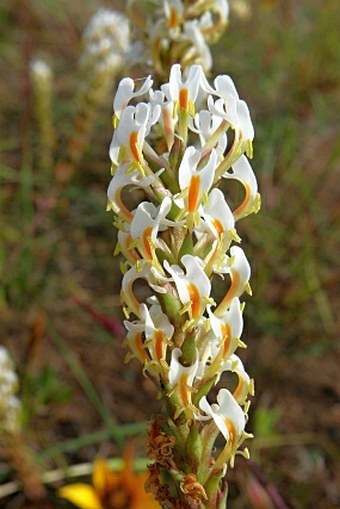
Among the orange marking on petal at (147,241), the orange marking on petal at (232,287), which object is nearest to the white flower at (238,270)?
the orange marking on petal at (232,287)

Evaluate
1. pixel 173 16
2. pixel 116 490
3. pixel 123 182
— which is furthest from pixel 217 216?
pixel 116 490

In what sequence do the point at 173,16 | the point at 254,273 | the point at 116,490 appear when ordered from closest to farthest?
1. the point at 173,16
2. the point at 116,490
3. the point at 254,273

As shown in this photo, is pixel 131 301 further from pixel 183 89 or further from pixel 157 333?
pixel 183 89

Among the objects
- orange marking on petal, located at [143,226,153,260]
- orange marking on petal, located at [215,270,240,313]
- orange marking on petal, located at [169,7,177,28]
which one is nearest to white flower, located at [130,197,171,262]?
orange marking on petal, located at [143,226,153,260]

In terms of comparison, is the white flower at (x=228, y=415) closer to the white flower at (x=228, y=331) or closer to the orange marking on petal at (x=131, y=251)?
the white flower at (x=228, y=331)

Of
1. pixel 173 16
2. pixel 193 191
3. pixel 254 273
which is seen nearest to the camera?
pixel 193 191

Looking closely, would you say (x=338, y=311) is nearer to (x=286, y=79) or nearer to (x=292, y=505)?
(x=292, y=505)

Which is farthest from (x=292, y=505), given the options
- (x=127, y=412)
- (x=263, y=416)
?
(x=127, y=412)
